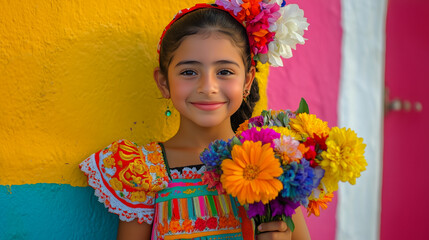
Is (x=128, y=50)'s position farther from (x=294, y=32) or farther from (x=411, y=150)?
(x=411, y=150)

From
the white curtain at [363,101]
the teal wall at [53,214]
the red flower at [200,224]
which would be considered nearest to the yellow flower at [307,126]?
the red flower at [200,224]

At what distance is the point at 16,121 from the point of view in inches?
63.4

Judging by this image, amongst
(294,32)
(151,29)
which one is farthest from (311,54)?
(151,29)

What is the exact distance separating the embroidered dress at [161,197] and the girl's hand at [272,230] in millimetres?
177

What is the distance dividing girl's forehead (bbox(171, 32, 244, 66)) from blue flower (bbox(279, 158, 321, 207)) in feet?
1.61

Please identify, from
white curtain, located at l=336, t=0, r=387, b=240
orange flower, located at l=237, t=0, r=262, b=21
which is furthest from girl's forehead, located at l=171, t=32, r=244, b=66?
white curtain, located at l=336, t=0, r=387, b=240

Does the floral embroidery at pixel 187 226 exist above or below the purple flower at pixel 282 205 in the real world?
below

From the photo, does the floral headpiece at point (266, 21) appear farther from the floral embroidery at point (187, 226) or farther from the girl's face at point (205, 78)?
the floral embroidery at point (187, 226)

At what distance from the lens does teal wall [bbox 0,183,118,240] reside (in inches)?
62.9

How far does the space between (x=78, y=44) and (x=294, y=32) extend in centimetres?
79

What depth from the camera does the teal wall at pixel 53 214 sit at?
5.24 ft

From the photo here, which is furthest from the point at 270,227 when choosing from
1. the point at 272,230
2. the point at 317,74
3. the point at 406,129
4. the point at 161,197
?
the point at 406,129

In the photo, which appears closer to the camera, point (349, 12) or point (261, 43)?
point (261, 43)

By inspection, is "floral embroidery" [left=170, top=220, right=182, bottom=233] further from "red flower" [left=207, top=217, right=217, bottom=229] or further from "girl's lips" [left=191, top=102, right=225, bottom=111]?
"girl's lips" [left=191, top=102, right=225, bottom=111]
